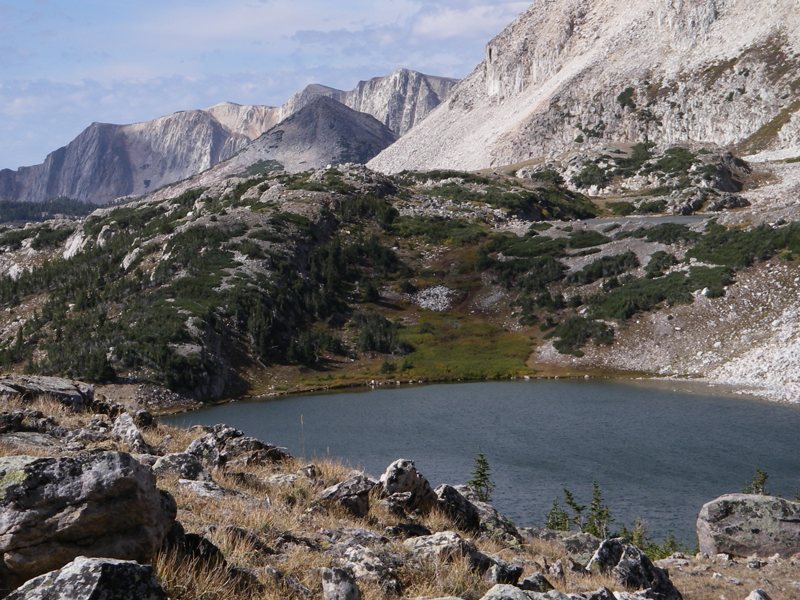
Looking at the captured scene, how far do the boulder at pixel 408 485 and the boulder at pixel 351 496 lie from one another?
1.06m

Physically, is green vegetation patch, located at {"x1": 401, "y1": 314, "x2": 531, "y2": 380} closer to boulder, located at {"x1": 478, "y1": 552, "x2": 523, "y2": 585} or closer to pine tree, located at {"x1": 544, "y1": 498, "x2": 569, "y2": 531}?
pine tree, located at {"x1": 544, "y1": 498, "x2": 569, "y2": 531}

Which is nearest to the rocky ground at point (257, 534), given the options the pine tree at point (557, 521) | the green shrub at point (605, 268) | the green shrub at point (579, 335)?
the pine tree at point (557, 521)

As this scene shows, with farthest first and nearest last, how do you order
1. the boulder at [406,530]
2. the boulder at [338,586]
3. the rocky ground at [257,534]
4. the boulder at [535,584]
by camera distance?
1. the boulder at [406,530]
2. the boulder at [535,584]
3. the boulder at [338,586]
4. the rocky ground at [257,534]

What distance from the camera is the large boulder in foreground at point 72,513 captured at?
593cm

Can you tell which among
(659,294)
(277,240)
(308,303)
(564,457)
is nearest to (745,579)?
(564,457)

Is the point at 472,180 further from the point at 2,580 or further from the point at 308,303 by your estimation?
the point at 2,580

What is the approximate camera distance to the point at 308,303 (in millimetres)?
91188

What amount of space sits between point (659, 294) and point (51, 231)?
117529mm

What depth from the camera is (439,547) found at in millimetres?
9430

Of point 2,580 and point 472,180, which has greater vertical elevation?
point 472,180

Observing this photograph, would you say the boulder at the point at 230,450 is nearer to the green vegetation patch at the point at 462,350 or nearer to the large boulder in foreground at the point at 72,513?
the large boulder in foreground at the point at 72,513

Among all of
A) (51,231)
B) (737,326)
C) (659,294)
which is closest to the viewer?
(737,326)

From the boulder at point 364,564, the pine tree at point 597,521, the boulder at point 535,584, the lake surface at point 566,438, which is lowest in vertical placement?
the lake surface at point 566,438

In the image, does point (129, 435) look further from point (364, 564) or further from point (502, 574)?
point (502, 574)
